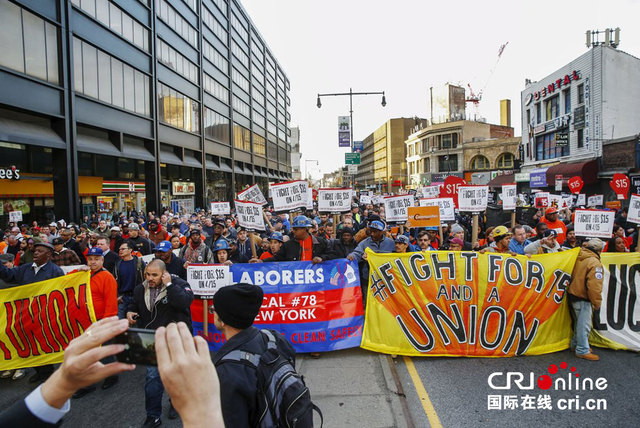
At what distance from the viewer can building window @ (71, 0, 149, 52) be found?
19.9 metres

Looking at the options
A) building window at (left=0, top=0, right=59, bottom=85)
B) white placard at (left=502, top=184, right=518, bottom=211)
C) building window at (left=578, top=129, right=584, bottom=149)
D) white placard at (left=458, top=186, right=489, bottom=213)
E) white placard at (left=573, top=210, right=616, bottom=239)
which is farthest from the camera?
building window at (left=578, top=129, right=584, bottom=149)

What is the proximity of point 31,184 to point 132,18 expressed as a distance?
485 inches

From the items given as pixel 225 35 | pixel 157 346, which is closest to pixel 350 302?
pixel 157 346

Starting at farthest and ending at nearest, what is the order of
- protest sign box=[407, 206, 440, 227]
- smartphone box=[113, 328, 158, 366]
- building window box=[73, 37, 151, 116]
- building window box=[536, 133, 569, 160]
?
building window box=[536, 133, 569, 160], building window box=[73, 37, 151, 116], protest sign box=[407, 206, 440, 227], smartphone box=[113, 328, 158, 366]

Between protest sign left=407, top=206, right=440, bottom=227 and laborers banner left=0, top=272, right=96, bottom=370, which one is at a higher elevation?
protest sign left=407, top=206, right=440, bottom=227

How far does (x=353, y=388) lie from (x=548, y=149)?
3286cm

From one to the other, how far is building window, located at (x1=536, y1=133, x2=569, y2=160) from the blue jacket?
32.0m

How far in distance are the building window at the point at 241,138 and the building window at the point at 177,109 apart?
11459 millimetres

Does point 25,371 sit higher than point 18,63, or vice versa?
point 18,63

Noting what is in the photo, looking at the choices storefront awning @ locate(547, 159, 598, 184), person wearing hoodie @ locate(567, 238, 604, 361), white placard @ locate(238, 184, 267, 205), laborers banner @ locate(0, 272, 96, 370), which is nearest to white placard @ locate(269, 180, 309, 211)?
white placard @ locate(238, 184, 267, 205)

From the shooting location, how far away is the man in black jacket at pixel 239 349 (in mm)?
1841

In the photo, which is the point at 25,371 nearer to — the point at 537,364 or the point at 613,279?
the point at 537,364

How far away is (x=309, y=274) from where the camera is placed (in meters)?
5.70

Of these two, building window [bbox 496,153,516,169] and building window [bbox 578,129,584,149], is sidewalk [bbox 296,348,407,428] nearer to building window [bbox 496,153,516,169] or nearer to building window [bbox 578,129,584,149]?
building window [bbox 578,129,584,149]
